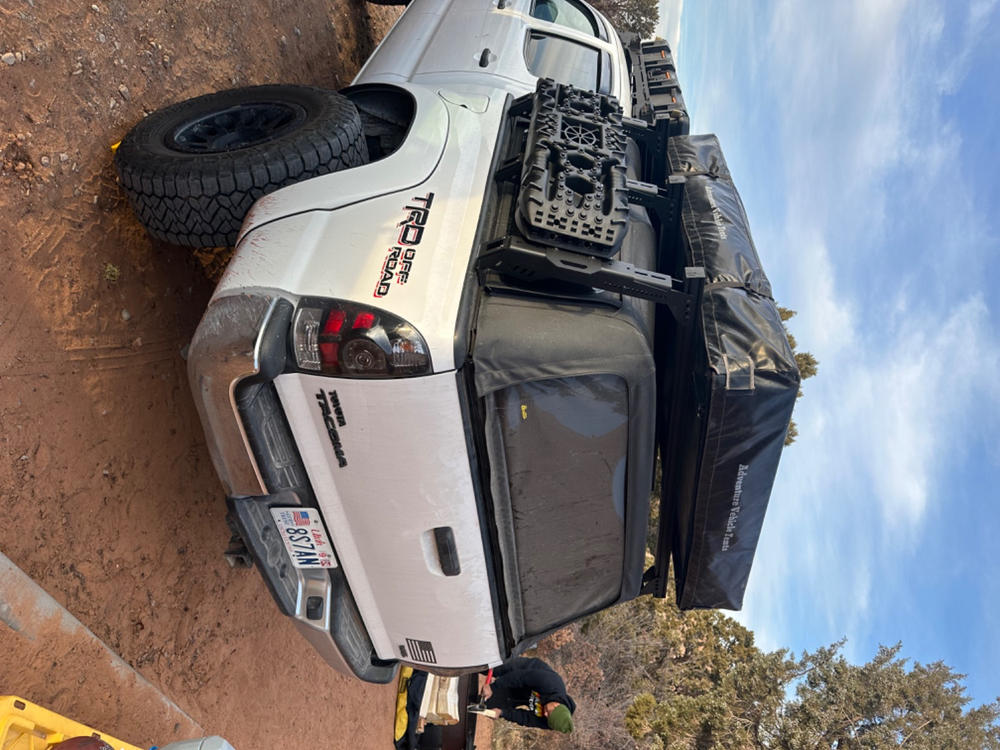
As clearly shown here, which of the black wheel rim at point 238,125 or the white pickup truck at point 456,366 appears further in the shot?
the black wheel rim at point 238,125

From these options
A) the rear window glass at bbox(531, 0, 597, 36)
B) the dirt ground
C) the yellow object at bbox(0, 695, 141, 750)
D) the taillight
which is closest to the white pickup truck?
the taillight

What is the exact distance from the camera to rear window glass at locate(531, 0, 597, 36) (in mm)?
4488

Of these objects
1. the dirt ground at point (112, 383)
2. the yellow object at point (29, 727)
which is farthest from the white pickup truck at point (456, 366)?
the yellow object at point (29, 727)

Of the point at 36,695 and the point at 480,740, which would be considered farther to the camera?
the point at 480,740

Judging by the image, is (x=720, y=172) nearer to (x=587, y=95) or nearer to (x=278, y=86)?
(x=587, y=95)

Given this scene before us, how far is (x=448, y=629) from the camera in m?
2.72

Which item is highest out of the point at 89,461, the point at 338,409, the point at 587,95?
the point at 587,95

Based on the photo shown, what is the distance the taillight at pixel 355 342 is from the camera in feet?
6.75

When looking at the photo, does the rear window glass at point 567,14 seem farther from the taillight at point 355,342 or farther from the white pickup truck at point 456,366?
the taillight at point 355,342

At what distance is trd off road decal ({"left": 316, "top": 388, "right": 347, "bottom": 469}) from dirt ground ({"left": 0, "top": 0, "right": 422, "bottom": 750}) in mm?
1248

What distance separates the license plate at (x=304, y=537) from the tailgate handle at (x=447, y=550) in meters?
0.45

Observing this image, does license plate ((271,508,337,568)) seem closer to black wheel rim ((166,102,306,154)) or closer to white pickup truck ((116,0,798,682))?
white pickup truck ((116,0,798,682))

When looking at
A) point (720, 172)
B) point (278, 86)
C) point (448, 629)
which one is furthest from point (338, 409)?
point (720, 172)

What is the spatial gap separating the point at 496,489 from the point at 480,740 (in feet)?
16.2
